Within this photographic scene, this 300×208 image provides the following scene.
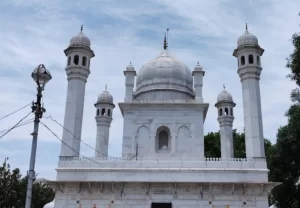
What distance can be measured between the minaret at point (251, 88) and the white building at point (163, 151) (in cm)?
6

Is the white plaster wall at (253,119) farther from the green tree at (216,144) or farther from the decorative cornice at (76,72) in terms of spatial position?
the green tree at (216,144)

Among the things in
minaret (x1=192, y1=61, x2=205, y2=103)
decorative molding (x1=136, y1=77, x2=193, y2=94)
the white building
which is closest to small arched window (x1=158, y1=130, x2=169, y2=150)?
the white building

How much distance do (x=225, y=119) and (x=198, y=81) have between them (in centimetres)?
664

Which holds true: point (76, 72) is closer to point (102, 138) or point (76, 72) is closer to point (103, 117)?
point (103, 117)

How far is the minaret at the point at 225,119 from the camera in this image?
2967 centimetres

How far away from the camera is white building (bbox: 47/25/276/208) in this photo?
62.6ft

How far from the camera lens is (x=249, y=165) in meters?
19.7

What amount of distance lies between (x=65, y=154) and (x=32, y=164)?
11.1 metres

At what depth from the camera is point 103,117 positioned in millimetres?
30719

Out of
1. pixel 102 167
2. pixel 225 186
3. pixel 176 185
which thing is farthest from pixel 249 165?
pixel 102 167

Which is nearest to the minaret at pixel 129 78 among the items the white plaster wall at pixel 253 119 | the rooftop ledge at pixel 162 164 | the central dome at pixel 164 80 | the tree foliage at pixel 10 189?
the central dome at pixel 164 80

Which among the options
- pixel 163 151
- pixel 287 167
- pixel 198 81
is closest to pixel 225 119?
pixel 198 81

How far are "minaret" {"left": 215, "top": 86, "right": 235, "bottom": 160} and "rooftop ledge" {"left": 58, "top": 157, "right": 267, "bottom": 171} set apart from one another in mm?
9443

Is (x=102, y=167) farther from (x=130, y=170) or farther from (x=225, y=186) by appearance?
(x=225, y=186)
